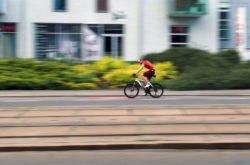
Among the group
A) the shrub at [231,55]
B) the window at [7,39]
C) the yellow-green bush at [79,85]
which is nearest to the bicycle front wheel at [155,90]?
the yellow-green bush at [79,85]

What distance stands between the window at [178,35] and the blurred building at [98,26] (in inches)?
2.6

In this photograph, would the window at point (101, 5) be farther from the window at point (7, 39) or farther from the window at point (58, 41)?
the window at point (7, 39)

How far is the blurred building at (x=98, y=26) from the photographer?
24.4m

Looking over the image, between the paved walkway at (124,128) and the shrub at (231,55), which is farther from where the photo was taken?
the shrub at (231,55)

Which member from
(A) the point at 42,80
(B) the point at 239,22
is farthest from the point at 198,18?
(A) the point at 42,80

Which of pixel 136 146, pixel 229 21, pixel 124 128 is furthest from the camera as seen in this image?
pixel 229 21

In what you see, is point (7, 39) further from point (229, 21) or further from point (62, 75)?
point (229, 21)

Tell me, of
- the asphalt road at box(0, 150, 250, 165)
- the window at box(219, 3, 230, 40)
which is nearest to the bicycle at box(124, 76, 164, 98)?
the asphalt road at box(0, 150, 250, 165)

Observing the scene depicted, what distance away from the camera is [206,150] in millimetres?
6387

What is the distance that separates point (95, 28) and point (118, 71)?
6.26 m

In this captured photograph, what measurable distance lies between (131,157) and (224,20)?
75.2 ft

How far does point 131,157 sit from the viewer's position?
608 centimetres

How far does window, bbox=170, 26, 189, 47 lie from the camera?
25.4 metres

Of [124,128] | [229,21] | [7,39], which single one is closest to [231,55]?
[229,21]
